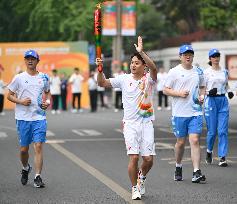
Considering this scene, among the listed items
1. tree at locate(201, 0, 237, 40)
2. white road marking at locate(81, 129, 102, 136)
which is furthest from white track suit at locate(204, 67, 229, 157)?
tree at locate(201, 0, 237, 40)

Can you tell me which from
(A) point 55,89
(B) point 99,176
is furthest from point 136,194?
(A) point 55,89

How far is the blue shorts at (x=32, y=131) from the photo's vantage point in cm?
1136

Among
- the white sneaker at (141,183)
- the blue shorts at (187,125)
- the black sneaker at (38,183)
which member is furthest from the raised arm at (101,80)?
the blue shorts at (187,125)

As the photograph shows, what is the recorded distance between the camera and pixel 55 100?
109 feet

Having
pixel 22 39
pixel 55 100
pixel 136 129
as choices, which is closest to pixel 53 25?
pixel 22 39

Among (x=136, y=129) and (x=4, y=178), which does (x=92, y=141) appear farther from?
(x=136, y=129)

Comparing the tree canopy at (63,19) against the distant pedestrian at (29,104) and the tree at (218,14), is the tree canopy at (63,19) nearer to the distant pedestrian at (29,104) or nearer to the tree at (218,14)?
the tree at (218,14)

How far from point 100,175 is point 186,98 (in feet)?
5.57

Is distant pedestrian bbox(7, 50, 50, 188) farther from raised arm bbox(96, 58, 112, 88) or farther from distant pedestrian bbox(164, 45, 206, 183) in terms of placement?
distant pedestrian bbox(164, 45, 206, 183)

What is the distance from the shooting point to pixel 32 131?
1148cm

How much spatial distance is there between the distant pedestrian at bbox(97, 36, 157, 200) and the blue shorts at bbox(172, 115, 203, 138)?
5.48 feet

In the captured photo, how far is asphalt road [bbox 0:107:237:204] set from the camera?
10.0m

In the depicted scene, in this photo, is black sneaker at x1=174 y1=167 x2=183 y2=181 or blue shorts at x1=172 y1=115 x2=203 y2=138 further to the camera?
blue shorts at x1=172 y1=115 x2=203 y2=138

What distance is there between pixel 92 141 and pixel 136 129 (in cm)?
858
